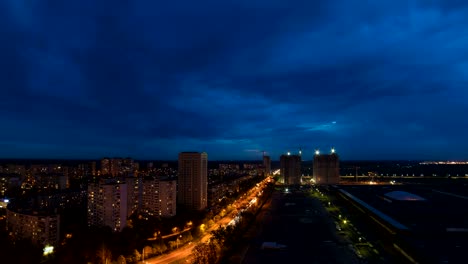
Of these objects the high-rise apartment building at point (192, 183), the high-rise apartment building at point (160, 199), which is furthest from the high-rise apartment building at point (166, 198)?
the high-rise apartment building at point (192, 183)

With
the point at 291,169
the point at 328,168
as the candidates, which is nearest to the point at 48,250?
the point at 291,169

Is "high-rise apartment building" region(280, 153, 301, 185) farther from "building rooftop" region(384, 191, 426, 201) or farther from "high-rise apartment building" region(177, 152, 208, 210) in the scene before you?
"high-rise apartment building" region(177, 152, 208, 210)

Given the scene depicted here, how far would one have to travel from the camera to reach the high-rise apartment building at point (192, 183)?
2048 cm

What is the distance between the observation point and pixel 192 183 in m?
20.7

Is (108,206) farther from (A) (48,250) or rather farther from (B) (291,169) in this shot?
Result: (B) (291,169)

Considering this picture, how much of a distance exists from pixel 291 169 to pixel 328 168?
317 centimetres

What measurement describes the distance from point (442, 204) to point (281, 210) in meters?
7.91

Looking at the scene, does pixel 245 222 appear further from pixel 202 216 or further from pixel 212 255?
pixel 212 255

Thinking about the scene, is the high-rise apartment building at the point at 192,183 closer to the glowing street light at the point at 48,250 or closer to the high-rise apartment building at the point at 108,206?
the high-rise apartment building at the point at 108,206

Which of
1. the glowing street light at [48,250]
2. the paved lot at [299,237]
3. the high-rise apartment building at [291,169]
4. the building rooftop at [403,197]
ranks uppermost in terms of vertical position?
the high-rise apartment building at [291,169]

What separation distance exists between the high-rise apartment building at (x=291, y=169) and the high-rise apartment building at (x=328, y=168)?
69.3 inches

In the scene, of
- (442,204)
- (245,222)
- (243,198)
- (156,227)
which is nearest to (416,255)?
(245,222)

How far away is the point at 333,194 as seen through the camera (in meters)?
26.2

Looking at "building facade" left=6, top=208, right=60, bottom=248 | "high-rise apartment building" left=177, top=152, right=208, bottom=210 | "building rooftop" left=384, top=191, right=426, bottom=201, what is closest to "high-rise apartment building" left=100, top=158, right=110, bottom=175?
"high-rise apartment building" left=177, top=152, right=208, bottom=210
